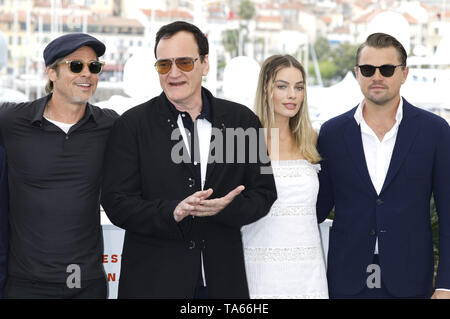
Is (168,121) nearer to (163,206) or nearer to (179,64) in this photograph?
(179,64)

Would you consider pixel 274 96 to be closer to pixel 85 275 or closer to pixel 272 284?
pixel 272 284

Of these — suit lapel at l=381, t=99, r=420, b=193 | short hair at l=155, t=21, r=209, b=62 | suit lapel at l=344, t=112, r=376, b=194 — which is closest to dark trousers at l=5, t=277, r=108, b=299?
short hair at l=155, t=21, r=209, b=62

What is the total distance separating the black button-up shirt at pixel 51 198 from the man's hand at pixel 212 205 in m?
0.66

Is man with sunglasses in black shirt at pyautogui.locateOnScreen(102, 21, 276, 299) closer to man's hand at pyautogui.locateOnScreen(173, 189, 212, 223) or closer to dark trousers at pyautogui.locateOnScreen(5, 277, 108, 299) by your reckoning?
man's hand at pyautogui.locateOnScreen(173, 189, 212, 223)

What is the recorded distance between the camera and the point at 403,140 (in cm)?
316

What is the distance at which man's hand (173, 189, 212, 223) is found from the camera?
2.47 meters

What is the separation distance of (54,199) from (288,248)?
1132 mm

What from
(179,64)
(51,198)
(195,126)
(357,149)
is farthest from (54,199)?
(357,149)

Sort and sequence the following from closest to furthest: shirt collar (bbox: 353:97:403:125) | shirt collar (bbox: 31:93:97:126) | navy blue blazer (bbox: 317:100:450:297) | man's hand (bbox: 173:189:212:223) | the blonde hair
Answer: man's hand (bbox: 173:189:212:223)
shirt collar (bbox: 31:93:97:126)
navy blue blazer (bbox: 317:100:450:297)
shirt collar (bbox: 353:97:403:125)
the blonde hair

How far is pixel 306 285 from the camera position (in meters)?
3.18

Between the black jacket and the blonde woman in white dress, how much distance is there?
422 mm

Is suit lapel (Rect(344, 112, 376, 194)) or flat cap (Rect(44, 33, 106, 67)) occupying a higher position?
flat cap (Rect(44, 33, 106, 67))

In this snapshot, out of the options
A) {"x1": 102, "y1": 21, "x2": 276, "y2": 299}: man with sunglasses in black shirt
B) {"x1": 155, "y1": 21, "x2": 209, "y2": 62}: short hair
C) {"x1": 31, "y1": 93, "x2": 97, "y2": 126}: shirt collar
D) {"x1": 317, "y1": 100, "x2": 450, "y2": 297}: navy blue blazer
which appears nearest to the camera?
{"x1": 102, "y1": 21, "x2": 276, "y2": 299}: man with sunglasses in black shirt

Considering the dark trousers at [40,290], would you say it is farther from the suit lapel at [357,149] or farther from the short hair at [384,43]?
the short hair at [384,43]
